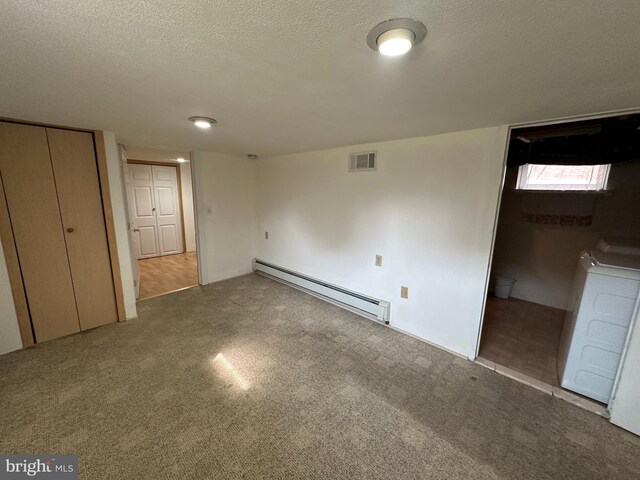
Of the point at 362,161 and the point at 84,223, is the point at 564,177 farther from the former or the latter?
the point at 84,223

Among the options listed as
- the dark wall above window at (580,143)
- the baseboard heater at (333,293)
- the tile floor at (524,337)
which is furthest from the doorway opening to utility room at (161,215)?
the dark wall above window at (580,143)

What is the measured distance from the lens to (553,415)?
5.82ft

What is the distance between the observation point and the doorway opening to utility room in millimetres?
5066

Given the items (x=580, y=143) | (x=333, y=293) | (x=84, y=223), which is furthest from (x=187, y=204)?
(x=580, y=143)

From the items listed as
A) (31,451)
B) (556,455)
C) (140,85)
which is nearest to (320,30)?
(140,85)

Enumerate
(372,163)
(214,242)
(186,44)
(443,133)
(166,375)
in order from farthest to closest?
(214,242)
(372,163)
(443,133)
(166,375)
(186,44)

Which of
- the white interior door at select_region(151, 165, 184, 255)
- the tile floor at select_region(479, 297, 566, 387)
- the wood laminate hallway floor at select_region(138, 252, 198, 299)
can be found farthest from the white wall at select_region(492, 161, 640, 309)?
the white interior door at select_region(151, 165, 184, 255)

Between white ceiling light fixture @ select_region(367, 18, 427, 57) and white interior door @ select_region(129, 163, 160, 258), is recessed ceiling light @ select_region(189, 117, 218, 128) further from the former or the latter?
white interior door @ select_region(129, 163, 160, 258)

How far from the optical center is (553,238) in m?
3.42

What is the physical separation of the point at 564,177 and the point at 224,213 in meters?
4.84

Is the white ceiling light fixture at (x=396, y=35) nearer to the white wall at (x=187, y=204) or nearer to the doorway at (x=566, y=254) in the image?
the doorway at (x=566, y=254)

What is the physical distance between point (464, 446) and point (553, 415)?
0.80 meters

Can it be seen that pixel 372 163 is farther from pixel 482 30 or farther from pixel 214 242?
pixel 214 242

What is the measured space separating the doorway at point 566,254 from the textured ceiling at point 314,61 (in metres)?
0.97
